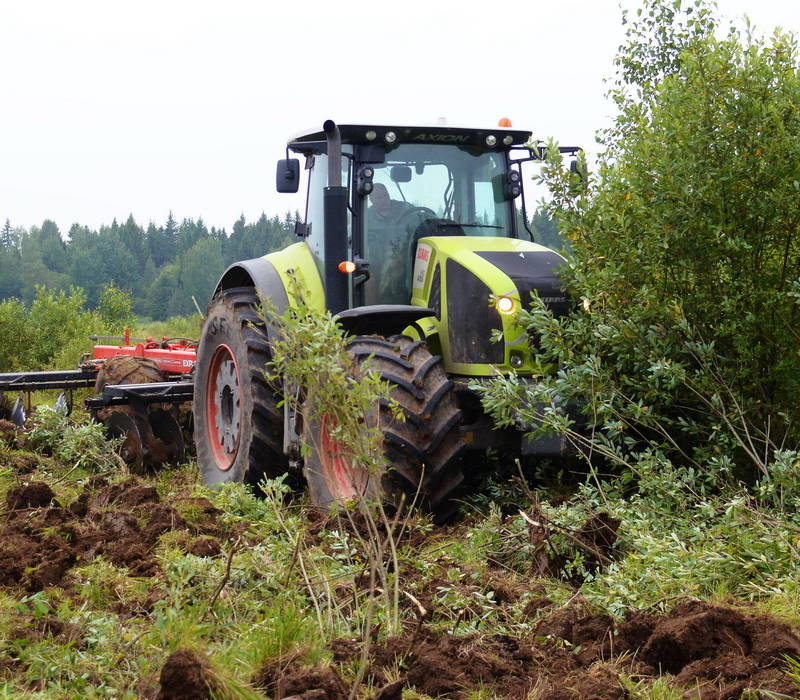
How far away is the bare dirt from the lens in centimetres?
313

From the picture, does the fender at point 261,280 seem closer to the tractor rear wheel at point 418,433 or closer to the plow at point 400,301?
the plow at point 400,301

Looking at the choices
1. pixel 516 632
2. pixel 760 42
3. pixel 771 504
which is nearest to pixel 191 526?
pixel 516 632

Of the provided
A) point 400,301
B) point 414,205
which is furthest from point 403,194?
point 400,301

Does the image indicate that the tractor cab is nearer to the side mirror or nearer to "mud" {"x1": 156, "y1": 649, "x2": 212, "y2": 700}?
the side mirror

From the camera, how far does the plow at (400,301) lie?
5.61 metres

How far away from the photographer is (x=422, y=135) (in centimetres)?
671

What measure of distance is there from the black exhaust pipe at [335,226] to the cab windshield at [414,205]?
0.20 m

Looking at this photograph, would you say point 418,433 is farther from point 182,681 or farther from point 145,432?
point 145,432

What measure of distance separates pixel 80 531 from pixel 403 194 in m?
3.05

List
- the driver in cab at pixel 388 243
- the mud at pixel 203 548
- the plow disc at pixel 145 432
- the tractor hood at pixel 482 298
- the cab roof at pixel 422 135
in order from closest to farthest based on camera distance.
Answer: the mud at pixel 203 548 → the tractor hood at pixel 482 298 → the cab roof at pixel 422 135 → the driver in cab at pixel 388 243 → the plow disc at pixel 145 432

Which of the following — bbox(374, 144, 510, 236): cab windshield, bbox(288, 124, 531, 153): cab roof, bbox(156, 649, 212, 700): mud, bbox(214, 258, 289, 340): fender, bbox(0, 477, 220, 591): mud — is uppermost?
bbox(288, 124, 531, 153): cab roof

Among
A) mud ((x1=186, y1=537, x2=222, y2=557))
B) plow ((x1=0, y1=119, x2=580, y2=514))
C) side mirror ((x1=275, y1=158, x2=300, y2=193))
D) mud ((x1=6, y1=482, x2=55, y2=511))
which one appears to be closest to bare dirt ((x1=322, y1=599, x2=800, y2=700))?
mud ((x1=186, y1=537, x2=222, y2=557))

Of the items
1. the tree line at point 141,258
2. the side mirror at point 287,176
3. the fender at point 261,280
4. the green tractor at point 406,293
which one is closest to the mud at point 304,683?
the green tractor at point 406,293

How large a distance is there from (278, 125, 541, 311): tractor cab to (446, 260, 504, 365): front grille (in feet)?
1.93
